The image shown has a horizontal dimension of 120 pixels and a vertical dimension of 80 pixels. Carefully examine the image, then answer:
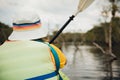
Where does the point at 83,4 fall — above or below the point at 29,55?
above

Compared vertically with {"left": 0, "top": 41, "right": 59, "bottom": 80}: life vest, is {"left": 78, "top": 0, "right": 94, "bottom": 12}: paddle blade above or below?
above

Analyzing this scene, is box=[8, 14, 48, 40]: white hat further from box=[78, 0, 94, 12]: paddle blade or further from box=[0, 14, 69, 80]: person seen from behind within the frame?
box=[78, 0, 94, 12]: paddle blade

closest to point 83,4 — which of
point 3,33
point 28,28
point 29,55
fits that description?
point 28,28

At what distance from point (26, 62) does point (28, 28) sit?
1.22 ft

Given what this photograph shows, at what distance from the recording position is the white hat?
3965 millimetres

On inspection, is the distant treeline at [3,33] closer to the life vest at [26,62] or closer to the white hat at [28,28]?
the white hat at [28,28]

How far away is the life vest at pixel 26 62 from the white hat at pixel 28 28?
69mm

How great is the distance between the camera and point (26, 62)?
12.6 feet

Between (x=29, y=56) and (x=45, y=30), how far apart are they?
1.02ft

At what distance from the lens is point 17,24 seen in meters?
4.01

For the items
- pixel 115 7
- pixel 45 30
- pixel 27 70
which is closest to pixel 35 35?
pixel 45 30

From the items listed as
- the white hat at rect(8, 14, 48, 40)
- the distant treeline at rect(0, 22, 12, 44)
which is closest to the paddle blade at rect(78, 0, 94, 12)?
the white hat at rect(8, 14, 48, 40)

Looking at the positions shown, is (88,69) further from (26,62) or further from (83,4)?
(26,62)

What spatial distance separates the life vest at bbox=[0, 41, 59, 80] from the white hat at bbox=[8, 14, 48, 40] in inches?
2.7
